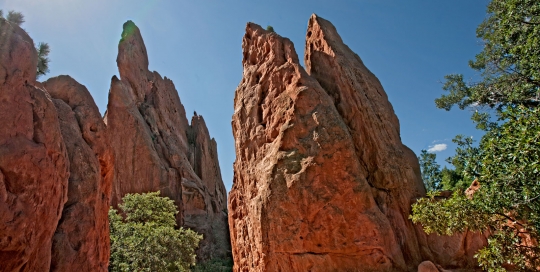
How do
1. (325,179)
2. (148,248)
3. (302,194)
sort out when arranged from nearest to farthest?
(302,194) → (325,179) → (148,248)

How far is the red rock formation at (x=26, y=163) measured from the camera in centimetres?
855

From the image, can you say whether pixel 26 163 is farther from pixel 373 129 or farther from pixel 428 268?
pixel 373 129

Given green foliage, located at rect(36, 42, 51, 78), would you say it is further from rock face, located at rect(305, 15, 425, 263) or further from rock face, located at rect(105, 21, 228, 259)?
rock face, located at rect(105, 21, 228, 259)

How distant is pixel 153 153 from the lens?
3856 centimetres

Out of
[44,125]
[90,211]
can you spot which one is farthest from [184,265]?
[44,125]

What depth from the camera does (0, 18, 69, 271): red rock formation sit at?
8.55 metres

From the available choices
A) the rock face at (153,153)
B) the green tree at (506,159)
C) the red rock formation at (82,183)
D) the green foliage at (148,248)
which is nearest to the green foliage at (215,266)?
the rock face at (153,153)

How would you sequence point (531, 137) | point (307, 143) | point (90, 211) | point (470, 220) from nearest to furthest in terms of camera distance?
point (531, 137), point (470, 220), point (90, 211), point (307, 143)

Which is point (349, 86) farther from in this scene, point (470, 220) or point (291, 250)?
point (470, 220)

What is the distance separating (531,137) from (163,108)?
4846 cm

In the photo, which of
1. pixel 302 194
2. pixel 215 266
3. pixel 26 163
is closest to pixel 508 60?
pixel 302 194

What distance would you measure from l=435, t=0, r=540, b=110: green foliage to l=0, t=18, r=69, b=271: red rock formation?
46.9 ft

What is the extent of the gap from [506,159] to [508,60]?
18.1ft

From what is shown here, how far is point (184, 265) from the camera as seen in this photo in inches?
935
